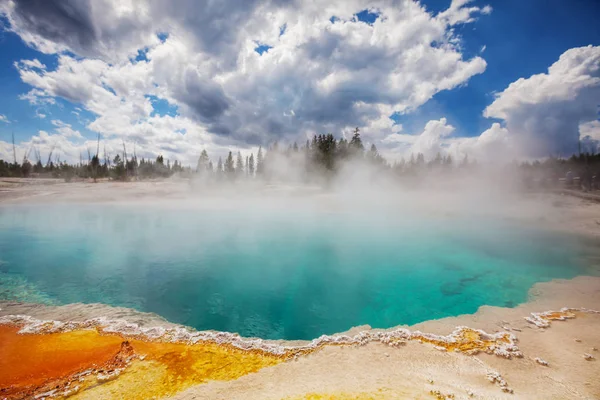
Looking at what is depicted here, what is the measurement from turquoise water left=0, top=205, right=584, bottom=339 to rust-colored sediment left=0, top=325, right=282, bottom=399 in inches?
59.3

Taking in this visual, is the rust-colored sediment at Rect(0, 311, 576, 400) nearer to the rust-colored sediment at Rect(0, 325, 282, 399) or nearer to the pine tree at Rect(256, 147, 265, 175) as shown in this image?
the rust-colored sediment at Rect(0, 325, 282, 399)

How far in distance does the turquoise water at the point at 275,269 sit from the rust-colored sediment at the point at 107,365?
4.95ft

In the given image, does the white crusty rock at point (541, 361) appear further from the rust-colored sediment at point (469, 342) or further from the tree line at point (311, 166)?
the tree line at point (311, 166)

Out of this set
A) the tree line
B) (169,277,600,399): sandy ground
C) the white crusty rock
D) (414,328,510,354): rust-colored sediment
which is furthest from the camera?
the tree line

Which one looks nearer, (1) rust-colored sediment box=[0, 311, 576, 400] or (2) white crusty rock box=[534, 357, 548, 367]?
(1) rust-colored sediment box=[0, 311, 576, 400]

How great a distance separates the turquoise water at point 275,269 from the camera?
6.54 metres

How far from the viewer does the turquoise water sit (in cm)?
654

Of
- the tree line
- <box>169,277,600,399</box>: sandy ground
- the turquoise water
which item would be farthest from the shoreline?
the tree line

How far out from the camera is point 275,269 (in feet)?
31.8

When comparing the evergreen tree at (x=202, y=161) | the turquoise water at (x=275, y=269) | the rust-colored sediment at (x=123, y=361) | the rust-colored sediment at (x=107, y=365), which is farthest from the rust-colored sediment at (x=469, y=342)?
the evergreen tree at (x=202, y=161)

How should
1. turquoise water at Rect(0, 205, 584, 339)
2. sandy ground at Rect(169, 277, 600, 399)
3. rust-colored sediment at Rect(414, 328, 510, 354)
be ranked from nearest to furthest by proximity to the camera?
sandy ground at Rect(169, 277, 600, 399), rust-colored sediment at Rect(414, 328, 510, 354), turquoise water at Rect(0, 205, 584, 339)

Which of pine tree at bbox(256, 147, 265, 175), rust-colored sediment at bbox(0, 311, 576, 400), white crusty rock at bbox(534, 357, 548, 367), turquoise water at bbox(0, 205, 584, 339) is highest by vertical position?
A: pine tree at bbox(256, 147, 265, 175)

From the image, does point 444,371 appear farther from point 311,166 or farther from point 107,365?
point 311,166

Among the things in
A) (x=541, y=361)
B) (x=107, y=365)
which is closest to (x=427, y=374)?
(x=541, y=361)
